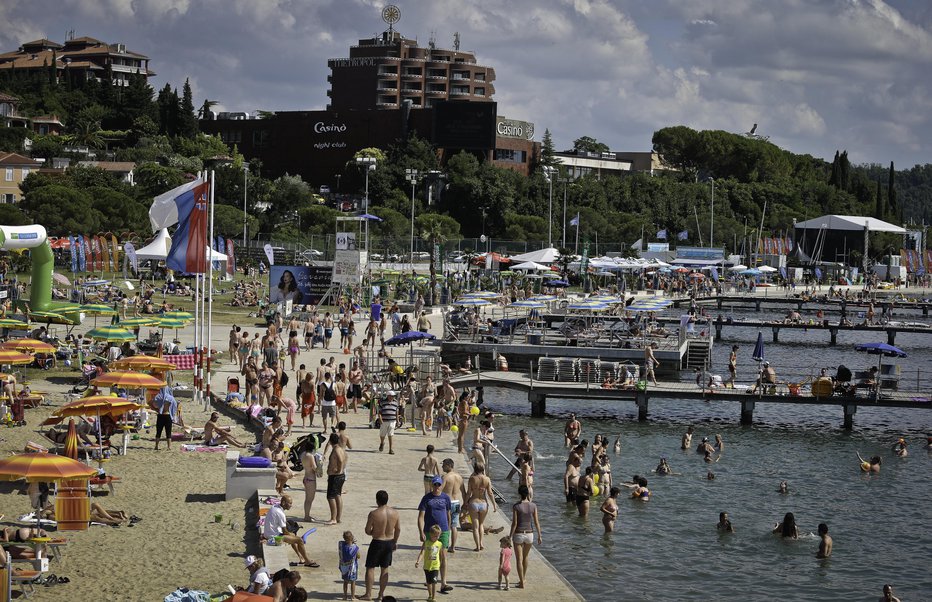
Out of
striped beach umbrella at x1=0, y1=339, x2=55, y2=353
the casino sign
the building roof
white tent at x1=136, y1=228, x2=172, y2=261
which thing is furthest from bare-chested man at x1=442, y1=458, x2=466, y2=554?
the building roof

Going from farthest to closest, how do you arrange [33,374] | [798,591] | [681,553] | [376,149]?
[376,149] → [33,374] → [681,553] → [798,591]

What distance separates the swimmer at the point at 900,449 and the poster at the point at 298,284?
2656cm

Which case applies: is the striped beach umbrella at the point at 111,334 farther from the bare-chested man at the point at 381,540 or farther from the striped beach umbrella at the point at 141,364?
the bare-chested man at the point at 381,540

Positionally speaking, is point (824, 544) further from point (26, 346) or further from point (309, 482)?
point (26, 346)

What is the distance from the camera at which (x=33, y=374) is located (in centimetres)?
3238

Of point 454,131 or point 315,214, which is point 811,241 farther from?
point 315,214

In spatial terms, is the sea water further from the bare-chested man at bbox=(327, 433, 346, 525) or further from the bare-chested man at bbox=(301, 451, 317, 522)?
the bare-chested man at bbox=(301, 451, 317, 522)

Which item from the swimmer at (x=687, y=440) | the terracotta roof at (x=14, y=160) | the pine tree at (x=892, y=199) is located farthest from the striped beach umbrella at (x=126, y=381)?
the pine tree at (x=892, y=199)

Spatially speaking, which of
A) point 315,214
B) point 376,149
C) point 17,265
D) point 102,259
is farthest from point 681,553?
point 376,149

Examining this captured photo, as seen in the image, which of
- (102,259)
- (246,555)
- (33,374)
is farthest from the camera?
(102,259)

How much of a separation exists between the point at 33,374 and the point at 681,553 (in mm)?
19623

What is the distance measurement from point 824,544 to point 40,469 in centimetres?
1387

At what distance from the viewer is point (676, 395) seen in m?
34.4

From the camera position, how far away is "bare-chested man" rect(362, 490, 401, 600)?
1468cm
